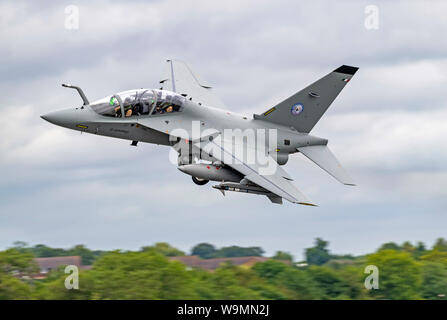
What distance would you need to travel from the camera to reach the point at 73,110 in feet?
93.1

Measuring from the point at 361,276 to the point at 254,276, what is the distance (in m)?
11.8

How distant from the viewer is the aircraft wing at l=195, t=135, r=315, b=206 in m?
26.5

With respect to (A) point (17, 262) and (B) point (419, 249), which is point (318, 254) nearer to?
(B) point (419, 249)

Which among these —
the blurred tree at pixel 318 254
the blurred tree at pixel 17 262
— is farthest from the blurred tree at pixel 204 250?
the blurred tree at pixel 17 262

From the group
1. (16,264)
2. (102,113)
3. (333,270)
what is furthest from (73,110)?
(333,270)

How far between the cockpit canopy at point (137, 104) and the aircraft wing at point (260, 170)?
221cm

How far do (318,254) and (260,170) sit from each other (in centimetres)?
7471

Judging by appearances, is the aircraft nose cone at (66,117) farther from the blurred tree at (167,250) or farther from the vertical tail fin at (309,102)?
the blurred tree at (167,250)

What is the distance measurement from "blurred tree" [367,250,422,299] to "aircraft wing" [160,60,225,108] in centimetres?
4373

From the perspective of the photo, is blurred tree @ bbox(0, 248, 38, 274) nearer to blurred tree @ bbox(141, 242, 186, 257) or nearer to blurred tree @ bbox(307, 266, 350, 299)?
blurred tree @ bbox(141, 242, 186, 257)

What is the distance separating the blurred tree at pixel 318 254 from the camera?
98438 mm

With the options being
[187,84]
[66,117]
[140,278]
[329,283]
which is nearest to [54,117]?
[66,117]

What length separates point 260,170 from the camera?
27828 mm
